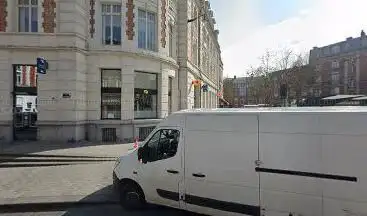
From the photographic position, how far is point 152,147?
8.08m

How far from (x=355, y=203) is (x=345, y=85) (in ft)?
283

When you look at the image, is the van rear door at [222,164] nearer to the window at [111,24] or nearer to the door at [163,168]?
the door at [163,168]

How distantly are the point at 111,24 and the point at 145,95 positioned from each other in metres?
4.31

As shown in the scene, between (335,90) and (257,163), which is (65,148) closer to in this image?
(257,163)

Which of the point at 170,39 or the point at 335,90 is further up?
the point at 170,39

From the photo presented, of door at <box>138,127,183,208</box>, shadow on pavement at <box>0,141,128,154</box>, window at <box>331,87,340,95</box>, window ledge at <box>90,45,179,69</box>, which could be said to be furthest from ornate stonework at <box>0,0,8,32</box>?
window at <box>331,87,340,95</box>

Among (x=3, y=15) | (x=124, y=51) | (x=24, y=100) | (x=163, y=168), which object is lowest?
(x=163, y=168)

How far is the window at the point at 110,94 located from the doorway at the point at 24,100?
3.42 m

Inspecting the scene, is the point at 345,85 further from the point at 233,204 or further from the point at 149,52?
the point at 233,204

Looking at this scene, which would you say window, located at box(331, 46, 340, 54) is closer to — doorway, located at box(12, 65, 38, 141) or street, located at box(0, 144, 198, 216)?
doorway, located at box(12, 65, 38, 141)

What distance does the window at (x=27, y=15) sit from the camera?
19562 mm

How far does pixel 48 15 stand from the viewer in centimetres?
1923

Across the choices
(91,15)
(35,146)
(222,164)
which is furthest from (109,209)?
(91,15)

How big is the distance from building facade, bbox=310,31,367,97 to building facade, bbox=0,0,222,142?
62480 millimetres
